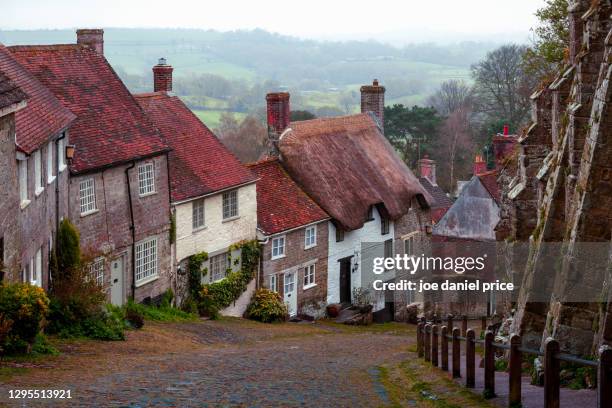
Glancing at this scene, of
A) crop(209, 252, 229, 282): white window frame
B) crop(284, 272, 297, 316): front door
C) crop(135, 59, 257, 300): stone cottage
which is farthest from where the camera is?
crop(284, 272, 297, 316): front door

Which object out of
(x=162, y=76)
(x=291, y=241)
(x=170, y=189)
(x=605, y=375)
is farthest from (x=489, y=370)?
(x=162, y=76)

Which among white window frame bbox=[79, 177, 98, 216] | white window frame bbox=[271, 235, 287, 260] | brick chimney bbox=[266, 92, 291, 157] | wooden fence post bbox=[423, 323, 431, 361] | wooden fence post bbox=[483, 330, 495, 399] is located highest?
brick chimney bbox=[266, 92, 291, 157]

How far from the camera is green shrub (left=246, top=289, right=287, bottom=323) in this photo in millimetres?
37625

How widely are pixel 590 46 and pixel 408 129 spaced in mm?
66040

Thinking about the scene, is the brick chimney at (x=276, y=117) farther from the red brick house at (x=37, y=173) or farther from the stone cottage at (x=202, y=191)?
the red brick house at (x=37, y=173)

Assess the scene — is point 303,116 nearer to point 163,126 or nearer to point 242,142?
point 242,142

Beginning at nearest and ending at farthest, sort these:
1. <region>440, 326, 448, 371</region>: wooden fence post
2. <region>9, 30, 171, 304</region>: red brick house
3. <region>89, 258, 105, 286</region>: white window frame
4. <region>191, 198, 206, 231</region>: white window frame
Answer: <region>440, 326, 448, 371</region>: wooden fence post, <region>89, 258, 105, 286</region>: white window frame, <region>9, 30, 171, 304</region>: red brick house, <region>191, 198, 206, 231</region>: white window frame

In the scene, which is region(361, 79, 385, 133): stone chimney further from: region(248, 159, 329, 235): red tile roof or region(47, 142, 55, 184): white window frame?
region(47, 142, 55, 184): white window frame

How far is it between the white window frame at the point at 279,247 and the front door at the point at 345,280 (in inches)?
166

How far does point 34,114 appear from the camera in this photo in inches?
994

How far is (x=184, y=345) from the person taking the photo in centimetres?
2653

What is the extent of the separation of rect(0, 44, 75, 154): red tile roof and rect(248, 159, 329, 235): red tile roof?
12845mm

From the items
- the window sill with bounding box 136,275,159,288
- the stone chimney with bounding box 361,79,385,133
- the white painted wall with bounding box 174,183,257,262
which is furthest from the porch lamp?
the stone chimney with bounding box 361,79,385,133

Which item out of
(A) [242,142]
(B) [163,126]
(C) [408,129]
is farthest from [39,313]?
(A) [242,142]
